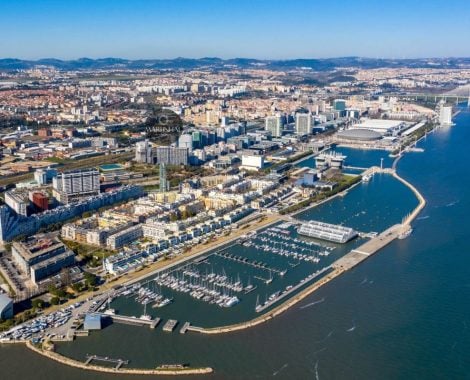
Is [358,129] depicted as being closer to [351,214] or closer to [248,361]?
[351,214]

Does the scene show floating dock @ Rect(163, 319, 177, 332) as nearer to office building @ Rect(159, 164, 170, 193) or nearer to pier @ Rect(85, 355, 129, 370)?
pier @ Rect(85, 355, 129, 370)

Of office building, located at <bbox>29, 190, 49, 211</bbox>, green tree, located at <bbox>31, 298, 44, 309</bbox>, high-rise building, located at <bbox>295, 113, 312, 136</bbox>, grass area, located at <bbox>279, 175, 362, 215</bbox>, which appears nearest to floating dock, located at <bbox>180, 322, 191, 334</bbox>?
green tree, located at <bbox>31, 298, 44, 309</bbox>

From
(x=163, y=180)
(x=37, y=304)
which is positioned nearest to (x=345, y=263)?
(x=37, y=304)

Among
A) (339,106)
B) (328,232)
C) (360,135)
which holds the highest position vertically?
(339,106)

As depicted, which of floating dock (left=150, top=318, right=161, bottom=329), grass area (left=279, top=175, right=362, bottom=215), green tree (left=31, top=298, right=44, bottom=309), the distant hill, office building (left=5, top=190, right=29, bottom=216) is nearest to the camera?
floating dock (left=150, top=318, right=161, bottom=329)

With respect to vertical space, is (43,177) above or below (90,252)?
above

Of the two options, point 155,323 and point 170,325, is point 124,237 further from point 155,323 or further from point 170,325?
point 170,325
